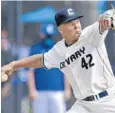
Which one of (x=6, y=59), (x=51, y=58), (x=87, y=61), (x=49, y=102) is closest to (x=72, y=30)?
(x=87, y=61)

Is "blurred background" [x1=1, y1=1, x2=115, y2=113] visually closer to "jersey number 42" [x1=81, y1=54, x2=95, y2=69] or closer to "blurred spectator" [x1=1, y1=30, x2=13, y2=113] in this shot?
"blurred spectator" [x1=1, y1=30, x2=13, y2=113]

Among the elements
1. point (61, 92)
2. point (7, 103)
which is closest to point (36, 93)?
point (61, 92)

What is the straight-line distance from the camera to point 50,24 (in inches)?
407

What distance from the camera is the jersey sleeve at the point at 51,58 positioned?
720cm

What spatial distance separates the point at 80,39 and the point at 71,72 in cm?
39

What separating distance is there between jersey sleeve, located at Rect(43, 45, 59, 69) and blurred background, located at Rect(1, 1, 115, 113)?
10.4ft

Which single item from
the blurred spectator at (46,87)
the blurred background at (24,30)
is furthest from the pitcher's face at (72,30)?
the blurred background at (24,30)

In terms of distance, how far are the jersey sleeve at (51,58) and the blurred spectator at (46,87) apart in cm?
220

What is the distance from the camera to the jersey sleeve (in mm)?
7195

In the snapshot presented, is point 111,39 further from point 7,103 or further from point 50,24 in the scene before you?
point 7,103

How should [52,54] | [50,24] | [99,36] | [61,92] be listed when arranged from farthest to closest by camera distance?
[50,24] < [61,92] < [52,54] < [99,36]

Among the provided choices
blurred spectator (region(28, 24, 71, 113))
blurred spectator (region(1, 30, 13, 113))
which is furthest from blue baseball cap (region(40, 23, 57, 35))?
blurred spectator (region(1, 30, 13, 113))

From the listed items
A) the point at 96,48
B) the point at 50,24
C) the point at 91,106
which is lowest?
the point at 91,106

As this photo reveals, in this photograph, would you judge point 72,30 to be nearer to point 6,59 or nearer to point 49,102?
point 49,102
